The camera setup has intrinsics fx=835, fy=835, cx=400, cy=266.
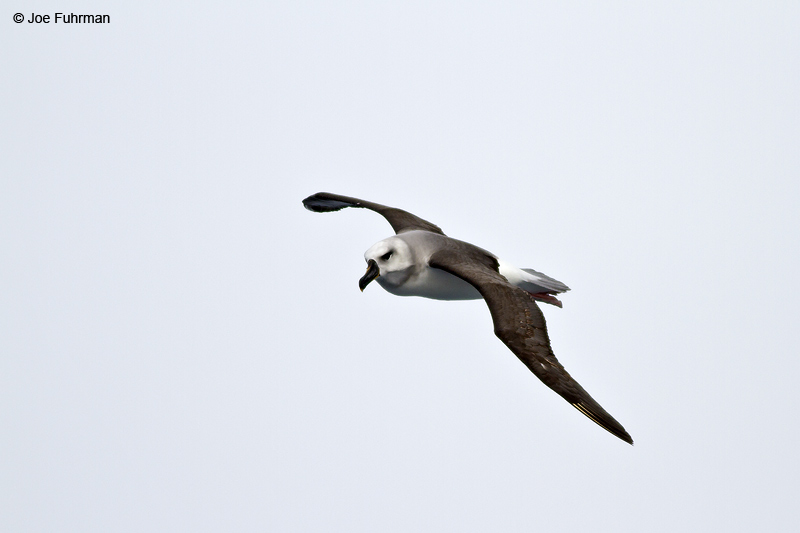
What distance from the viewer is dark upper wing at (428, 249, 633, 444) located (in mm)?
8703

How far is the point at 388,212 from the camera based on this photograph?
1380cm

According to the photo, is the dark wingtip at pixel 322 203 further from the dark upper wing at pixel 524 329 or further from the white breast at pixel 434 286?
the dark upper wing at pixel 524 329

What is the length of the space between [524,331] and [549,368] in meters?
0.66

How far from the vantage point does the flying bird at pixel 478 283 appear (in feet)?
29.7

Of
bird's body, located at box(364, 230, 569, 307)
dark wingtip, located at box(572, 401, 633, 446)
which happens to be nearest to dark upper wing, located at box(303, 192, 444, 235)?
bird's body, located at box(364, 230, 569, 307)

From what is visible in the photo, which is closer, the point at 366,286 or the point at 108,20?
the point at 366,286

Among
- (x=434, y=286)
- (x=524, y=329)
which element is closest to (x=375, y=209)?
(x=434, y=286)

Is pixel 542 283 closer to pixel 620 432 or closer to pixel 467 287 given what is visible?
pixel 467 287

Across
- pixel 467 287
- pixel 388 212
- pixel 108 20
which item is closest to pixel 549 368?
pixel 467 287

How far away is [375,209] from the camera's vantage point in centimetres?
1396

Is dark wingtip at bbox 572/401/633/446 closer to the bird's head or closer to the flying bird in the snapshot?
the flying bird

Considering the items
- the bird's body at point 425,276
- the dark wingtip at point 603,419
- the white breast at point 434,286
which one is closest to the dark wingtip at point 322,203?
the bird's body at point 425,276

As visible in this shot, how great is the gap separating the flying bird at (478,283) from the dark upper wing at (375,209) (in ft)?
0.05

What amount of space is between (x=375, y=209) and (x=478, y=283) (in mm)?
3917
